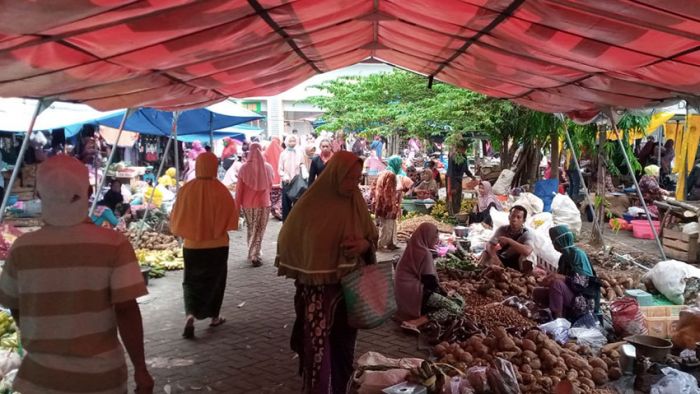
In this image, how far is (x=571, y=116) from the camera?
751 cm

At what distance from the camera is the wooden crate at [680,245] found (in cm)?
898

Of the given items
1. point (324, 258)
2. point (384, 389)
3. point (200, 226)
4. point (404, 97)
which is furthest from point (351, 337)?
point (404, 97)

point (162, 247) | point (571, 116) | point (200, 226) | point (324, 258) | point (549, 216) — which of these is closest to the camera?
point (324, 258)

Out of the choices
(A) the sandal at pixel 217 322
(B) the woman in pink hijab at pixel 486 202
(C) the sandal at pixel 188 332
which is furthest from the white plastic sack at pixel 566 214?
(C) the sandal at pixel 188 332

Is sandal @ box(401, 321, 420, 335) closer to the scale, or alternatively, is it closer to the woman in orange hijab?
the scale

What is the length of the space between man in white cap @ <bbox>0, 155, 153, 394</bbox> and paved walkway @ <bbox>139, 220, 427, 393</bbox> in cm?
204

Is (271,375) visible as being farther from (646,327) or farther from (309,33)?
(646,327)

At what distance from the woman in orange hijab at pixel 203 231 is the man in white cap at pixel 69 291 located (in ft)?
9.46

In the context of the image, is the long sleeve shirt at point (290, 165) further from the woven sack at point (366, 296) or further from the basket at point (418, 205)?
the woven sack at point (366, 296)

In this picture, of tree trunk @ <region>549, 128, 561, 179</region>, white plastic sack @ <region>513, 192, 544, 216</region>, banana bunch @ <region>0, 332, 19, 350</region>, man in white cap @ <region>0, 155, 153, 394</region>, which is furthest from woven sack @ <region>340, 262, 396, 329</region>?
tree trunk @ <region>549, 128, 561, 179</region>

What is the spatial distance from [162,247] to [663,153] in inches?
591

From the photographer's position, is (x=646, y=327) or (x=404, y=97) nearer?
(x=646, y=327)

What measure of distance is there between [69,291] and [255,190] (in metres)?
6.31

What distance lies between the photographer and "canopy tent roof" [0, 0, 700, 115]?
2.88m
